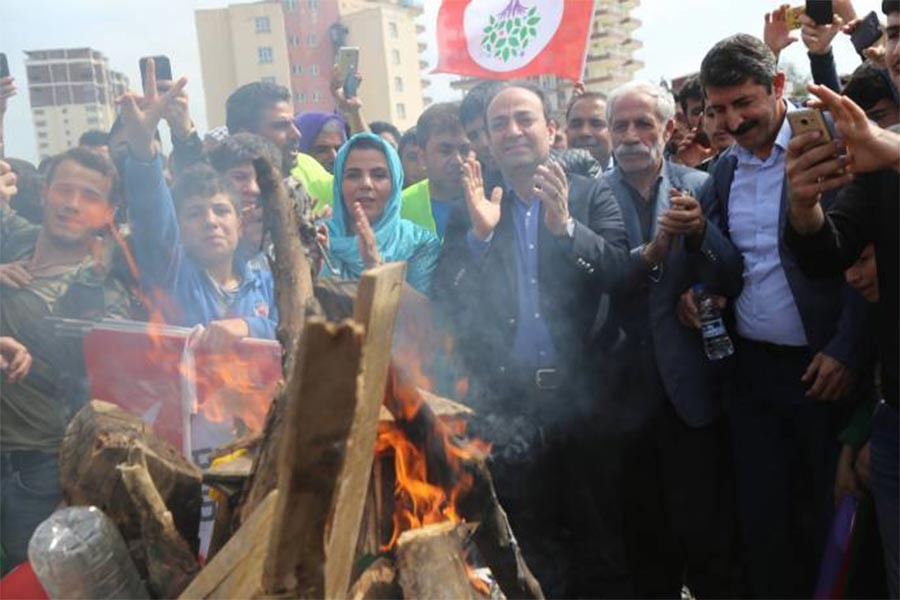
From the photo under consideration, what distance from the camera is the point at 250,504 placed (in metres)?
2.47

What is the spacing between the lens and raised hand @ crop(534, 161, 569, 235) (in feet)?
10.8

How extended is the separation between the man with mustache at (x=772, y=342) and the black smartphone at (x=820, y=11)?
1.27ft

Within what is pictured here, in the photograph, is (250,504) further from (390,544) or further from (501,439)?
(501,439)

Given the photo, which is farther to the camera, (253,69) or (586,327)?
(253,69)

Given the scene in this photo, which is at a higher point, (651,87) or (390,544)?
(651,87)

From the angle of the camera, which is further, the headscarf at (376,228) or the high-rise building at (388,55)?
the high-rise building at (388,55)

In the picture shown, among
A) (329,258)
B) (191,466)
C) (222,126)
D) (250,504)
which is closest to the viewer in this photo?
(250,504)

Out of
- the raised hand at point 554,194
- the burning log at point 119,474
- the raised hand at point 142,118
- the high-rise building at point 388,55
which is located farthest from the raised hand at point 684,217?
the high-rise building at point 388,55

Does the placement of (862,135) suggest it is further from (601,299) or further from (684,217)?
(601,299)

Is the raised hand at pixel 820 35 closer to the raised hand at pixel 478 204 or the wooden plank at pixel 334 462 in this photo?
the raised hand at pixel 478 204

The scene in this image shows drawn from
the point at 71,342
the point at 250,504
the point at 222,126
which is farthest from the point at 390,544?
the point at 222,126

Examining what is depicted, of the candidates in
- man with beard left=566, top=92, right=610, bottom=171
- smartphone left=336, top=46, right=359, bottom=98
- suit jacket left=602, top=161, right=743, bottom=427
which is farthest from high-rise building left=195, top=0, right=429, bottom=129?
suit jacket left=602, top=161, right=743, bottom=427

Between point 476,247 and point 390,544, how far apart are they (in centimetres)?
140

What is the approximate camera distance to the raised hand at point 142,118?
3793 millimetres
